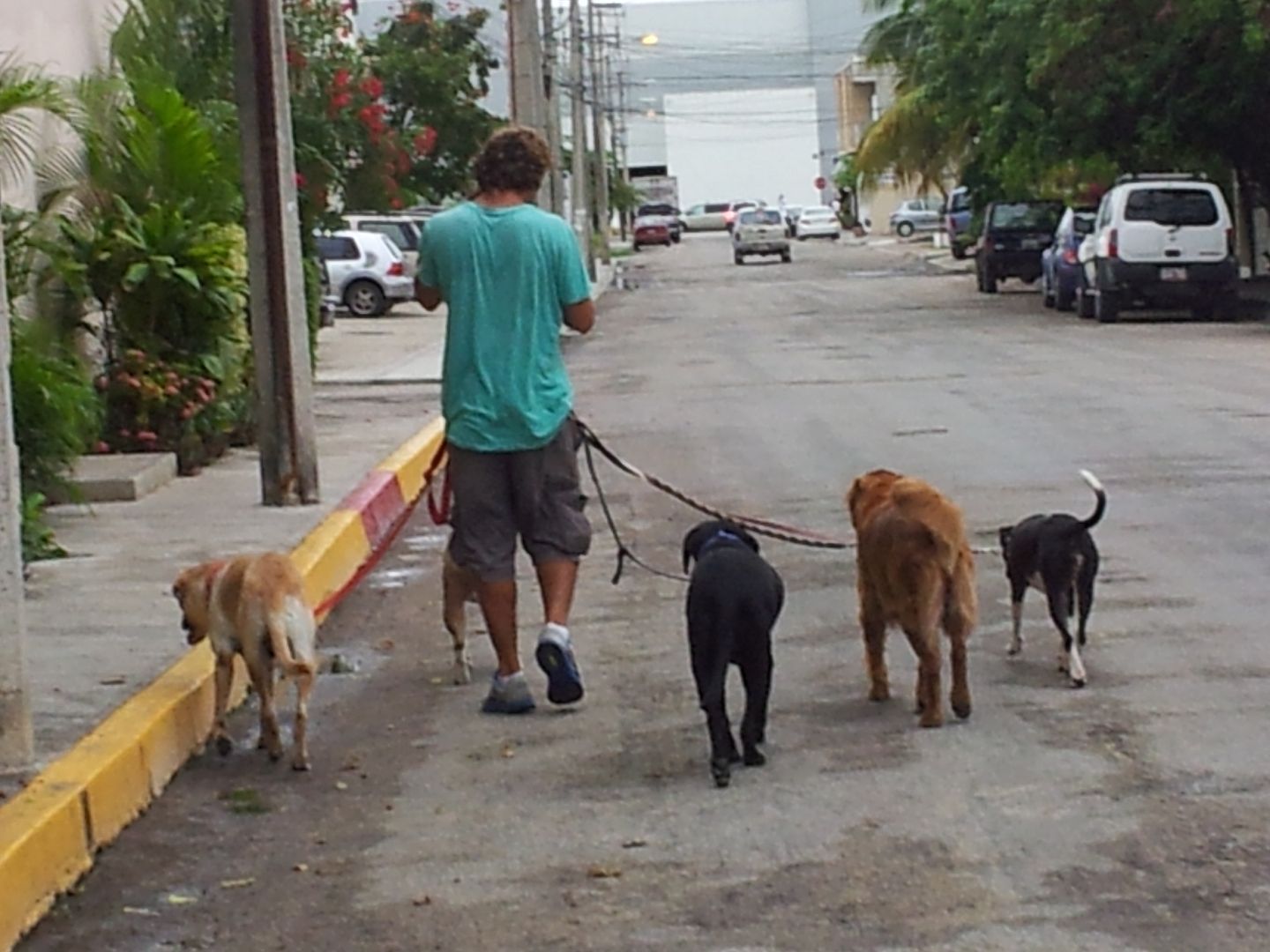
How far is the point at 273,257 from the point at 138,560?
2335 millimetres

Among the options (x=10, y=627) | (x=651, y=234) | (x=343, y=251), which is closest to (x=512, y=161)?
(x=10, y=627)

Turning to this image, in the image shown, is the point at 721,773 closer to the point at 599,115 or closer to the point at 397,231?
the point at 397,231

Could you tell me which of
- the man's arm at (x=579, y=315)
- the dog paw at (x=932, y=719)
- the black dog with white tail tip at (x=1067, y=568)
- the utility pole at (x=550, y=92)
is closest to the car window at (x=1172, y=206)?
the utility pole at (x=550, y=92)

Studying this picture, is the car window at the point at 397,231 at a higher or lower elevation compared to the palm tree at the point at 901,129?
lower

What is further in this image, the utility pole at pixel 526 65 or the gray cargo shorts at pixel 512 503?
the utility pole at pixel 526 65

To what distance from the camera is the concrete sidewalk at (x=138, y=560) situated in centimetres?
816

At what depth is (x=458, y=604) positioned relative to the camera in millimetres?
8609

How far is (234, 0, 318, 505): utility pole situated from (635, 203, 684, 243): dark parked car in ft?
263

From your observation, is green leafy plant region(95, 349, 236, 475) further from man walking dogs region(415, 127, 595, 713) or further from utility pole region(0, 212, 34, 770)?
utility pole region(0, 212, 34, 770)

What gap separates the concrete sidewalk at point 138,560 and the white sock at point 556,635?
4.68ft

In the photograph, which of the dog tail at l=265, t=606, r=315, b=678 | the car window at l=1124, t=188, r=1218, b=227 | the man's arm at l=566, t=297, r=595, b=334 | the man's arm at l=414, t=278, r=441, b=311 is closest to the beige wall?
the man's arm at l=414, t=278, r=441, b=311

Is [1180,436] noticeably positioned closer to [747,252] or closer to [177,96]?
[177,96]

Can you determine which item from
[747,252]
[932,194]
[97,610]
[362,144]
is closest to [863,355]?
[362,144]

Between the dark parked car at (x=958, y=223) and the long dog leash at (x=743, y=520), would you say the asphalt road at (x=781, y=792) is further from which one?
the dark parked car at (x=958, y=223)
